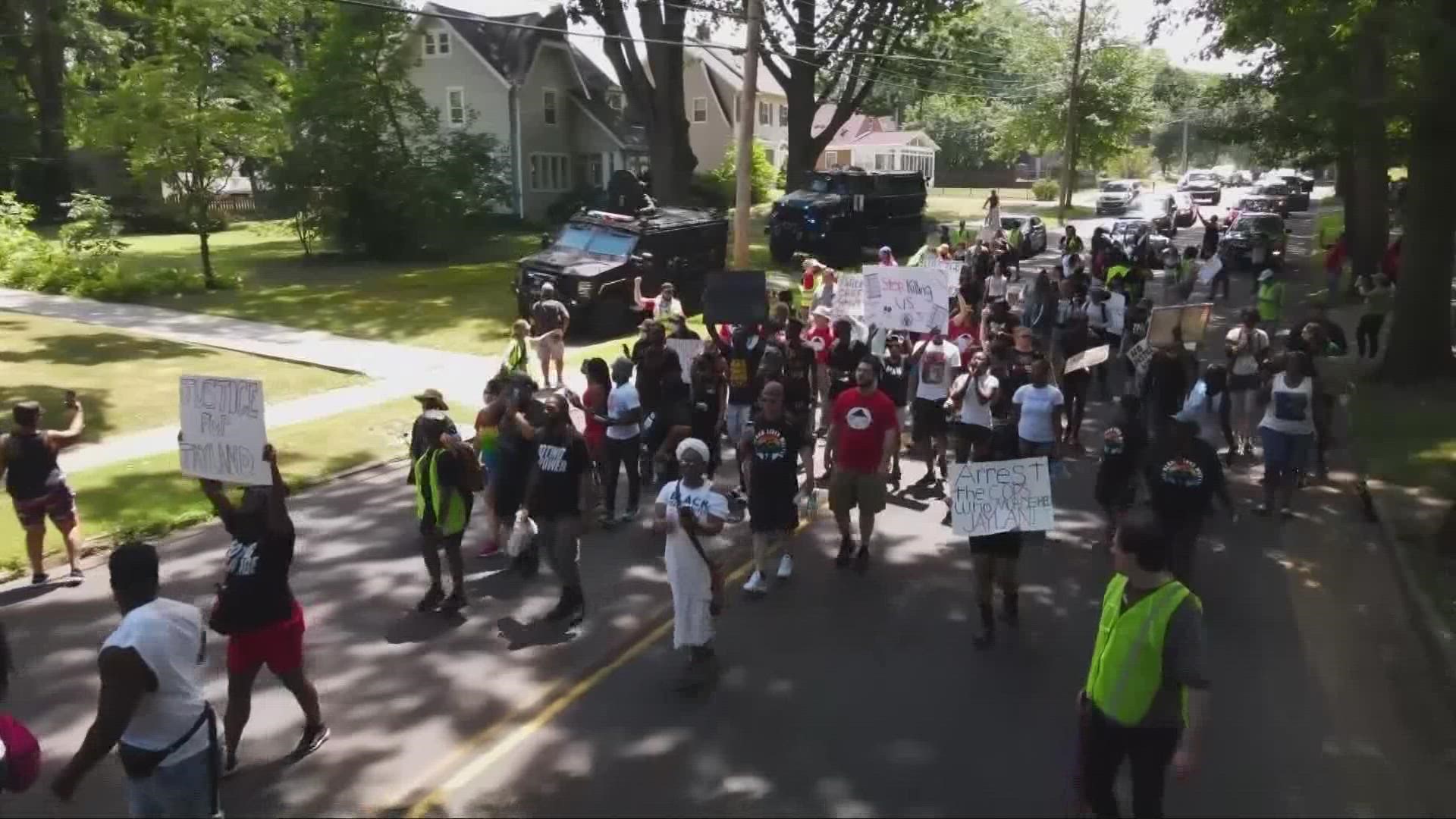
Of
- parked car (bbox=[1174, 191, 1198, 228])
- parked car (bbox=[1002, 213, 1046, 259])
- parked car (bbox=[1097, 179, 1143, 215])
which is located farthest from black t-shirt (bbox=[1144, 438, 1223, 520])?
parked car (bbox=[1097, 179, 1143, 215])

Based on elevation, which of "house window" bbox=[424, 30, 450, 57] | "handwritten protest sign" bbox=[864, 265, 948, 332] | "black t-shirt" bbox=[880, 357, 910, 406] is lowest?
"black t-shirt" bbox=[880, 357, 910, 406]

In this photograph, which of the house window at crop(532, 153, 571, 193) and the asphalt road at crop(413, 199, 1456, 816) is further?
the house window at crop(532, 153, 571, 193)

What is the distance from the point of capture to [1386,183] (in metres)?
25.2

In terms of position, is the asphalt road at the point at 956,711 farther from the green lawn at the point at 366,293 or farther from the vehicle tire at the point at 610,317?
the green lawn at the point at 366,293

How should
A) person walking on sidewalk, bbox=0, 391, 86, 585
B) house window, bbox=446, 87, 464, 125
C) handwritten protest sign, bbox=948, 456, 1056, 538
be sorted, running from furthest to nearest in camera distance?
1. house window, bbox=446, 87, 464, 125
2. person walking on sidewalk, bbox=0, 391, 86, 585
3. handwritten protest sign, bbox=948, 456, 1056, 538

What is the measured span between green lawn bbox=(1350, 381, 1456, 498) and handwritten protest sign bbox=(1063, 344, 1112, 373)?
10.2ft

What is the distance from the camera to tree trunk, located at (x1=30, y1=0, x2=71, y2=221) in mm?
43688

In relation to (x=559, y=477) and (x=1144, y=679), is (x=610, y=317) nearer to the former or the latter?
(x=559, y=477)

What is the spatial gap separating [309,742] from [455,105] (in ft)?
141

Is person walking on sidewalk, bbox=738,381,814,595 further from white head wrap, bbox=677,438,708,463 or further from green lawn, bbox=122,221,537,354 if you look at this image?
green lawn, bbox=122,221,537,354

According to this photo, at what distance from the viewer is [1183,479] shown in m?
7.50

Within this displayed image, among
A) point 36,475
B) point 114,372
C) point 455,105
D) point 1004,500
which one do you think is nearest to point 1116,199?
point 455,105

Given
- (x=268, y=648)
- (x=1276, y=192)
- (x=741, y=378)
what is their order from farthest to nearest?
(x=1276, y=192) < (x=741, y=378) < (x=268, y=648)

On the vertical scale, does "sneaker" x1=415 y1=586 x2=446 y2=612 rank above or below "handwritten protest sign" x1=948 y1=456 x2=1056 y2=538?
below
